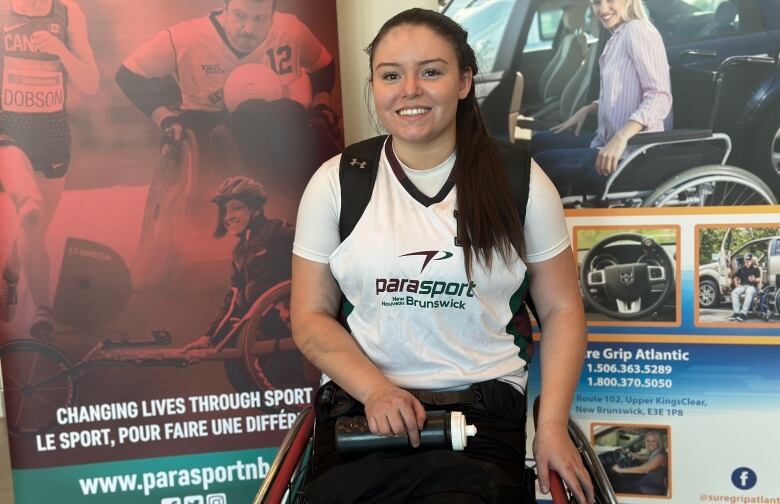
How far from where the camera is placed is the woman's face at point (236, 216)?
81.5 inches

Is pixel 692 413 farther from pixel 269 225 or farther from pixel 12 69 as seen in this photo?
pixel 12 69

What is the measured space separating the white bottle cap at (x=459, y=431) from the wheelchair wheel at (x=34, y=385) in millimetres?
1199

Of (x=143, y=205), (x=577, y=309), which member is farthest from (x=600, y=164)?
(x=143, y=205)

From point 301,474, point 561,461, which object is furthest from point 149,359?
point 561,461

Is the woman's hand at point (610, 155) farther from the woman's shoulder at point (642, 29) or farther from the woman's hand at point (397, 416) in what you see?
the woman's hand at point (397, 416)

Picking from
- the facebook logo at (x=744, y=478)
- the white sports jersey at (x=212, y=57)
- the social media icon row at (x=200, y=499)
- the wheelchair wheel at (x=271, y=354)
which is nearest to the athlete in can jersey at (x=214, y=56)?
the white sports jersey at (x=212, y=57)

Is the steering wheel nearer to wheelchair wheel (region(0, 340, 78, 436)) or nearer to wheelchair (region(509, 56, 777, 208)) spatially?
wheelchair (region(509, 56, 777, 208))

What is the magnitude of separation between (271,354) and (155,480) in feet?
1.59

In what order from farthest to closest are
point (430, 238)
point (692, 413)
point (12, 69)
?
point (692, 413) < point (12, 69) < point (430, 238)

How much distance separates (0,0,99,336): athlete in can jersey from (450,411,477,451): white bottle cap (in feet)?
4.10

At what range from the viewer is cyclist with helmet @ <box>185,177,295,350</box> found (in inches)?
81.4

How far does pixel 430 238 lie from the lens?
1573 millimetres

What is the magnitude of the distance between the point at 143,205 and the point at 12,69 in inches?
18.5

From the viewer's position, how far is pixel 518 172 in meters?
1.61
